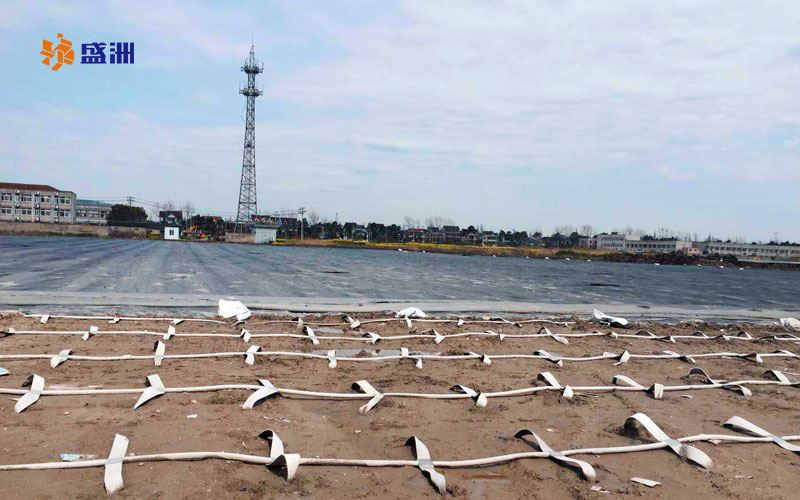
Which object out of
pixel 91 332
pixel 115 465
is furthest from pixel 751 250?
pixel 115 465

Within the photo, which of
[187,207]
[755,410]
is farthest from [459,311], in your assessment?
[187,207]

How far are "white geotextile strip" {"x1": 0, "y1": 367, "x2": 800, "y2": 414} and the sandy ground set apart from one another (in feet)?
0.23

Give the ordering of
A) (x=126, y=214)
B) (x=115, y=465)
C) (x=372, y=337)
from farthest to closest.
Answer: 1. (x=126, y=214)
2. (x=372, y=337)
3. (x=115, y=465)

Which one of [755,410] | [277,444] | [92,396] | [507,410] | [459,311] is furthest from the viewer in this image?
[459,311]

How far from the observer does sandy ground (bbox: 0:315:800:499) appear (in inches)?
112

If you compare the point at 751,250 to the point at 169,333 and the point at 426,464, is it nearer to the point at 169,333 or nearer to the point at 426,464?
the point at 169,333

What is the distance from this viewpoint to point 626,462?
3.41 m

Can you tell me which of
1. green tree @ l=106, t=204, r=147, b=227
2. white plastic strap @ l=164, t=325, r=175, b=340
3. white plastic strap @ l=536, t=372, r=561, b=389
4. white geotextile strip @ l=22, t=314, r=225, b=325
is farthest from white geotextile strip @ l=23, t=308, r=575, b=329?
green tree @ l=106, t=204, r=147, b=227

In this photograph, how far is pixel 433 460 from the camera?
327 centimetres

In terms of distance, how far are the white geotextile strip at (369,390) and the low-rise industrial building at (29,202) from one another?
94.8 meters

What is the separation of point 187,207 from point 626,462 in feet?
415

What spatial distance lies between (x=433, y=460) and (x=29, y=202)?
10009 cm

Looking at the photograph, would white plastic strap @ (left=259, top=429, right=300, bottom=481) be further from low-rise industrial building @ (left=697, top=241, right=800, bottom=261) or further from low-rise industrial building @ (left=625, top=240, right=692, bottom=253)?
low-rise industrial building @ (left=625, top=240, right=692, bottom=253)

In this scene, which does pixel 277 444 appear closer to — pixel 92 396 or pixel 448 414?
pixel 448 414
